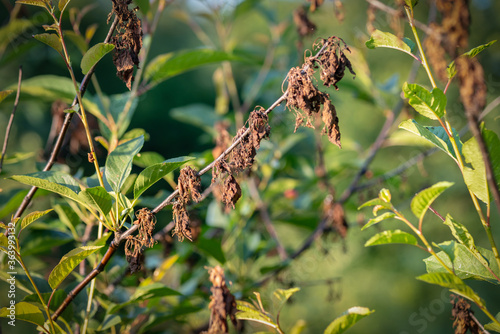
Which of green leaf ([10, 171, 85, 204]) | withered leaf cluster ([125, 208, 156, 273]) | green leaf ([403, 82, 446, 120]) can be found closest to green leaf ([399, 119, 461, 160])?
green leaf ([403, 82, 446, 120])

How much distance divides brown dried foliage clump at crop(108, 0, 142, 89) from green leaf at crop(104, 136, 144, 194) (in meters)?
0.11

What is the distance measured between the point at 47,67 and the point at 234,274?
4512 millimetres

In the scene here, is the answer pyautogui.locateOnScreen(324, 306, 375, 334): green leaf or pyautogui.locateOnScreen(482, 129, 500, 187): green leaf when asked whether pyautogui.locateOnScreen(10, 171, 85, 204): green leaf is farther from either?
pyautogui.locateOnScreen(482, 129, 500, 187): green leaf

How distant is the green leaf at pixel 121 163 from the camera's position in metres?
0.57

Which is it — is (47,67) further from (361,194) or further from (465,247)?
(465,247)

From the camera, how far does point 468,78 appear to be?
530 millimetres

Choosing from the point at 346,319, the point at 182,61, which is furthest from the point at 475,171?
the point at 182,61

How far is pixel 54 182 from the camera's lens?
56cm

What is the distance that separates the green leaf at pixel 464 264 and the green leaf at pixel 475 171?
8 centimetres

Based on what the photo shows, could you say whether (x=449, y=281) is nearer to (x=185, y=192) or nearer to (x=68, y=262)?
(x=185, y=192)

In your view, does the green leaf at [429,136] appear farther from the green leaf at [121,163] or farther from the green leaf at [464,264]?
the green leaf at [121,163]

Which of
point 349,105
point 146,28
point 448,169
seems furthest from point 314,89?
point 349,105

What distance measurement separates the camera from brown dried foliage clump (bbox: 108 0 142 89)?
0.51 meters

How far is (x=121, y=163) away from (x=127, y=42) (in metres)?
0.18
